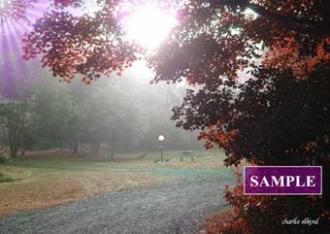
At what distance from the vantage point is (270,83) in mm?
8336

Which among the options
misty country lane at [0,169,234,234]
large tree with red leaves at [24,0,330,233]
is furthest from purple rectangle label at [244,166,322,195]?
misty country lane at [0,169,234,234]

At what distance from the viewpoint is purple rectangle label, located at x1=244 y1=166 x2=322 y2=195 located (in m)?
8.30

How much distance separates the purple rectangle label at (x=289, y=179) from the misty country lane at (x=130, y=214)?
12.4ft

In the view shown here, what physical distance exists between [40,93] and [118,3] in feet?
192

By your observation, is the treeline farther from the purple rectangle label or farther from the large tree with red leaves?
the purple rectangle label

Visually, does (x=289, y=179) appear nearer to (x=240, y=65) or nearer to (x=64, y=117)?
(x=240, y=65)

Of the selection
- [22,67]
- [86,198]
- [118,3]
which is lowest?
[86,198]

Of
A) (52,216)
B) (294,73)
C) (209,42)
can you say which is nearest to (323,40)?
(294,73)

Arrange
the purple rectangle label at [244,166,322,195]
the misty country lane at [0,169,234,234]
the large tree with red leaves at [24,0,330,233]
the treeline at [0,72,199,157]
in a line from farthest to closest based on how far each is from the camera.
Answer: the treeline at [0,72,199,157]
the misty country lane at [0,169,234,234]
the purple rectangle label at [244,166,322,195]
the large tree with red leaves at [24,0,330,233]

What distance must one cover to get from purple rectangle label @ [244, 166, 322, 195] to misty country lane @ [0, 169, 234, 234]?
3773 mm

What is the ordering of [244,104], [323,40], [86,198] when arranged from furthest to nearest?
[86,198]
[323,40]
[244,104]

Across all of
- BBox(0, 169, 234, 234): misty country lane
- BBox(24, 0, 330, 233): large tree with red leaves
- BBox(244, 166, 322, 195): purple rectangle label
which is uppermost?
BBox(24, 0, 330, 233): large tree with red leaves

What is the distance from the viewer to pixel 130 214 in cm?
1521

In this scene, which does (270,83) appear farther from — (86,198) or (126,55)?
(86,198)
